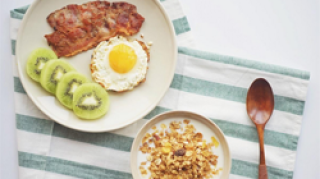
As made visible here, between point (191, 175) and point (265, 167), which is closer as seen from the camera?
point (191, 175)

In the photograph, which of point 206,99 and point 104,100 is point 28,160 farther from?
point 206,99

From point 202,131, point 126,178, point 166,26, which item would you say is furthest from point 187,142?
point 166,26

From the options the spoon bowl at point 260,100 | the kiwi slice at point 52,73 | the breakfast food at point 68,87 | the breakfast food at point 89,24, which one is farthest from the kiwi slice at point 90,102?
the spoon bowl at point 260,100

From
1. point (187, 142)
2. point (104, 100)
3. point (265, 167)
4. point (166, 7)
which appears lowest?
point (265, 167)

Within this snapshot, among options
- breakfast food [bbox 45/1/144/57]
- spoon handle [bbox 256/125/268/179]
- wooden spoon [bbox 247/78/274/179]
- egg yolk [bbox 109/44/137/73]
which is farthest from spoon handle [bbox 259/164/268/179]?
breakfast food [bbox 45/1/144/57]

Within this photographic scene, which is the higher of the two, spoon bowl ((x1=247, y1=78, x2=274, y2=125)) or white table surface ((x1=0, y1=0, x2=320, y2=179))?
white table surface ((x1=0, y1=0, x2=320, y2=179))

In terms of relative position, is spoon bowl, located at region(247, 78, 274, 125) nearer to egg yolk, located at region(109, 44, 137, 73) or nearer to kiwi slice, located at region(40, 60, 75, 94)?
egg yolk, located at region(109, 44, 137, 73)

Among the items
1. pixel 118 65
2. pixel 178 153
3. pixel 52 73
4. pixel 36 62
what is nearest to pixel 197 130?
pixel 178 153
